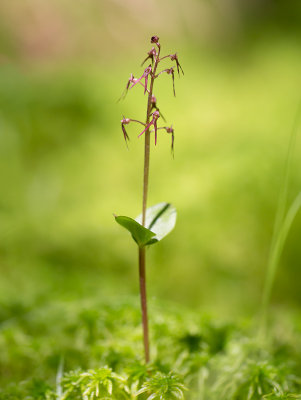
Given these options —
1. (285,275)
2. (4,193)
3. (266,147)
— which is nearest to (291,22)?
(266,147)

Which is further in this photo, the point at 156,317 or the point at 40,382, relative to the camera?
the point at 156,317

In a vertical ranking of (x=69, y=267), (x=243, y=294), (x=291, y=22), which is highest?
(x=291, y=22)

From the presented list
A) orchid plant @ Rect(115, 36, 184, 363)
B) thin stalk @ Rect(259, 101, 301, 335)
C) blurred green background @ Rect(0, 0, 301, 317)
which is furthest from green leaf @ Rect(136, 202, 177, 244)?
blurred green background @ Rect(0, 0, 301, 317)

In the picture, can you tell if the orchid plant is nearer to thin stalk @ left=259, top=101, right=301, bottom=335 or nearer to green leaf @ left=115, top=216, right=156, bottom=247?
green leaf @ left=115, top=216, right=156, bottom=247

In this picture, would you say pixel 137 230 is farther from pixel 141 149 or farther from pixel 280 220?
pixel 141 149

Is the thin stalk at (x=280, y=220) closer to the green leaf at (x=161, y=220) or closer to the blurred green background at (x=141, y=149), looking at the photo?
the green leaf at (x=161, y=220)

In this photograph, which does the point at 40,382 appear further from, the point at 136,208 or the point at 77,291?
the point at 136,208

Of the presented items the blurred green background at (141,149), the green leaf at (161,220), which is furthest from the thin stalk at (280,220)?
the blurred green background at (141,149)
